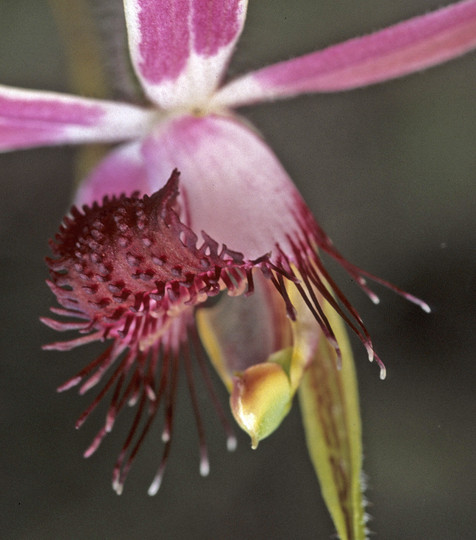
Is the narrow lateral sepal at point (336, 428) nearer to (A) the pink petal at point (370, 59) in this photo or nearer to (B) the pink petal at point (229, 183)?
(B) the pink petal at point (229, 183)

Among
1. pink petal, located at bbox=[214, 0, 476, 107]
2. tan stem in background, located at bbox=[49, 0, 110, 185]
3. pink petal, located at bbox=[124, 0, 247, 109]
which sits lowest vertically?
pink petal, located at bbox=[214, 0, 476, 107]

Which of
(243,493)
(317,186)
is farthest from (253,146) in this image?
(243,493)

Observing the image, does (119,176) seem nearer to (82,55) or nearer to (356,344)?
(82,55)

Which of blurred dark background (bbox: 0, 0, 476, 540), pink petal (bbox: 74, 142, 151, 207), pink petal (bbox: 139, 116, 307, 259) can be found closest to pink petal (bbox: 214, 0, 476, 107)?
pink petal (bbox: 139, 116, 307, 259)

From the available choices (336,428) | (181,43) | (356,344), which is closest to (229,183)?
(181,43)

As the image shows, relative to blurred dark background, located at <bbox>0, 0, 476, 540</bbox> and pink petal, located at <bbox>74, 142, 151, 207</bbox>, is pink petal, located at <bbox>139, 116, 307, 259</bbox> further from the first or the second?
blurred dark background, located at <bbox>0, 0, 476, 540</bbox>

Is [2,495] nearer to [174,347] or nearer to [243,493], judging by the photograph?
[243,493]
